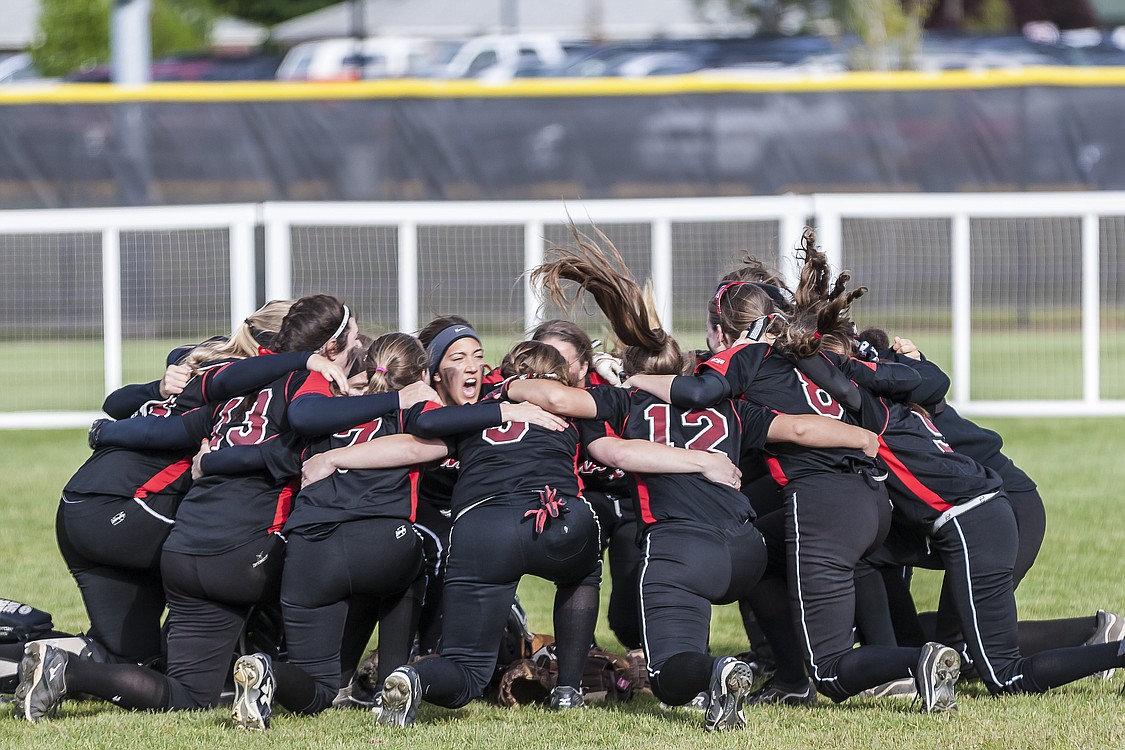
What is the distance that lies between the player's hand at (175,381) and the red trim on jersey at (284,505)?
599 millimetres

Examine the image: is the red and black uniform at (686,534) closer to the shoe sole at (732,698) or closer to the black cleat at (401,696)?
the shoe sole at (732,698)

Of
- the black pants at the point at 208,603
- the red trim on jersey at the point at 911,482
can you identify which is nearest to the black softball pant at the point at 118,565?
the black pants at the point at 208,603

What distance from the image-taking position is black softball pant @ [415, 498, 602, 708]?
4.33m

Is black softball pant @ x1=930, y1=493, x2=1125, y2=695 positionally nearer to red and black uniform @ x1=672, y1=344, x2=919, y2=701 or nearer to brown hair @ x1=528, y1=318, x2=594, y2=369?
red and black uniform @ x1=672, y1=344, x2=919, y2=701

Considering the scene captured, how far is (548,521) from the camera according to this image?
436 cm

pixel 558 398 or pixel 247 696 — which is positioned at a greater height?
pixel 558 398

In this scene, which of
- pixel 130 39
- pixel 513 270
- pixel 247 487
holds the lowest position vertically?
pixel 247 487

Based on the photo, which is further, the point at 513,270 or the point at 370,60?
the point at 370,60

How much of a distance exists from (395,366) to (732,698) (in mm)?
1553

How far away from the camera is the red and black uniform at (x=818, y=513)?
4.37 meters

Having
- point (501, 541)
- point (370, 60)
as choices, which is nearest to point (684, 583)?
point (501, 541)

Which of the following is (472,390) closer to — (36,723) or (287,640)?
(287,640)

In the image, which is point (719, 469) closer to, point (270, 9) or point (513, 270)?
point (513, 270)

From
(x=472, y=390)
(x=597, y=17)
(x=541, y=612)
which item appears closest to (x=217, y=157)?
(x=541, y=612)
